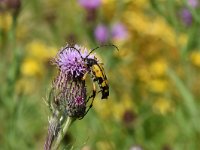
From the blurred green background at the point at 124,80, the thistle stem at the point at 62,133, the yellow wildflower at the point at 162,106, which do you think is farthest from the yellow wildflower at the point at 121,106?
the thistle stem at the point at 62,133

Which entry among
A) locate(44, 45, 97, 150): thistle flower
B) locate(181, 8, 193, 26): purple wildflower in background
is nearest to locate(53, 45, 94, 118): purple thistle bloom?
locate(44, 45, 97, 150): thistle flower

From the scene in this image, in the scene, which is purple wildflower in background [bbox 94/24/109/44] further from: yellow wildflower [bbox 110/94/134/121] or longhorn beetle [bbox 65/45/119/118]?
longhorn beetle [bbox 65/45/119/118]

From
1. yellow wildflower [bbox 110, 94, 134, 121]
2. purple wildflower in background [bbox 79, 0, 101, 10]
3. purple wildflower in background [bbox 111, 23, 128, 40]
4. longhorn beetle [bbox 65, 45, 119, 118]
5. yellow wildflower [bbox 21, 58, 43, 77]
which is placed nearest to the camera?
longhorn beetle [bbox 65, 45, 119, 118]

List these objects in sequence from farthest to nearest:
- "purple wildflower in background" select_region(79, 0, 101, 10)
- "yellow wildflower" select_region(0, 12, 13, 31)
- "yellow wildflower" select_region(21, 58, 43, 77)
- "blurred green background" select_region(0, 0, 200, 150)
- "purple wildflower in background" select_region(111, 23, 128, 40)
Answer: "yellow wildflower" select_region(21, 58, 43, 77), "purple wildflower in background" select_region(111, 23, 128, 40), "purple wildflower in background" select_region(79, 0, 101, 10), "yellow wildflower" select_region(0, 12, 13, 31), "blurred green background" select_region(0, 0, 200, 150)

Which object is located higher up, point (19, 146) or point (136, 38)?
point (136, 38)

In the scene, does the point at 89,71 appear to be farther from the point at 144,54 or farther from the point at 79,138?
the point at 144,54

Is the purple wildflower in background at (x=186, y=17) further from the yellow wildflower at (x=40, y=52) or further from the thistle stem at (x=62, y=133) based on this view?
the thistle stem at (x=62, y=133)

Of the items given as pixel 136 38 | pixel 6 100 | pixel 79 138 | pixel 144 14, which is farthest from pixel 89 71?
pixel 144 14
